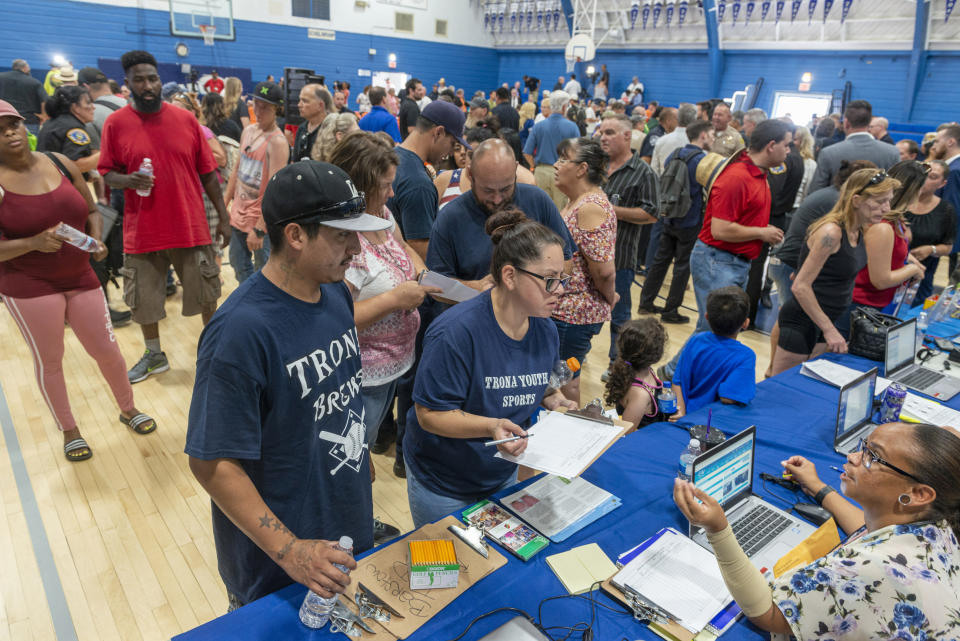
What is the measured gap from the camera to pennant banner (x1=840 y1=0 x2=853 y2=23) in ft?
37.0

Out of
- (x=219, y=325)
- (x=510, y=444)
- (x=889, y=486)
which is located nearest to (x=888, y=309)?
(x=889, y=486)

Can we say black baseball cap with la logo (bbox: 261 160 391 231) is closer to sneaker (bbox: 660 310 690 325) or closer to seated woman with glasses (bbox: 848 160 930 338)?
seated woman with glasses (bbox: 848 160 930 338)

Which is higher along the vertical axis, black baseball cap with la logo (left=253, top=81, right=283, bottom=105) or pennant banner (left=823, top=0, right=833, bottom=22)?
pennant banner (left=823, top=0, right=833, bottom=22)

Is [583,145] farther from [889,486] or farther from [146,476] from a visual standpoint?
[146,476]

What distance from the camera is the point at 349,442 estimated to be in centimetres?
156

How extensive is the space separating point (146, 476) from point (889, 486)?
3295 millimetres

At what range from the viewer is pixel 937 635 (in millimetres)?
1219

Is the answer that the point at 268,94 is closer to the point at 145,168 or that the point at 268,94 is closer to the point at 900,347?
the point at 145,168

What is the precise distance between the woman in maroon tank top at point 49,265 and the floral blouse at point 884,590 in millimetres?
3193

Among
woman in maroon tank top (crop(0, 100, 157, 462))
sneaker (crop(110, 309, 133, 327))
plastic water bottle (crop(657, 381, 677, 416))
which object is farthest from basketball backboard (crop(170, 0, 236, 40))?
plastic water bottle (crop(657, 381, 677, 416))

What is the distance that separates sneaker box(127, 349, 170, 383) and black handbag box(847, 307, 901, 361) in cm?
443

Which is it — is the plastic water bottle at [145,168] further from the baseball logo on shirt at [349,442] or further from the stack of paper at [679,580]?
the stack of paper at [679,580]

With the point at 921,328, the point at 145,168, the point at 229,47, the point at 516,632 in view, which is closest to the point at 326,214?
the point at 516,632

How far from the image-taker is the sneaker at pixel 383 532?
8.71 feet
